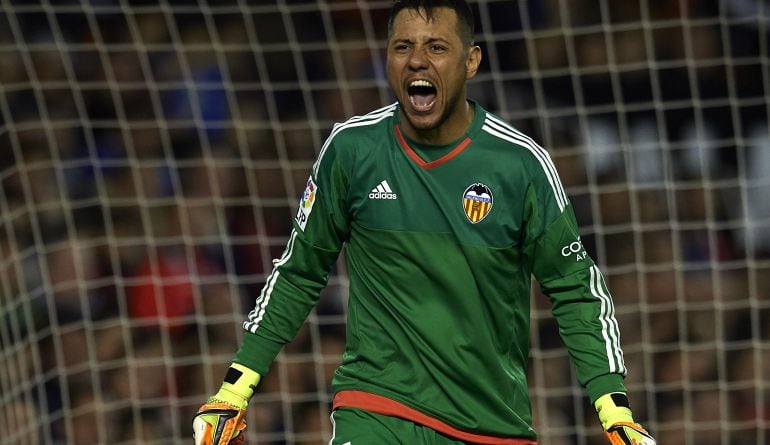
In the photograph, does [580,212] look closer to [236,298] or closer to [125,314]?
[236,298]

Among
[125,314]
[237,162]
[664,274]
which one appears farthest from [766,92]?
[125,314]

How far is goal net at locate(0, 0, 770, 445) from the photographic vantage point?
596cm

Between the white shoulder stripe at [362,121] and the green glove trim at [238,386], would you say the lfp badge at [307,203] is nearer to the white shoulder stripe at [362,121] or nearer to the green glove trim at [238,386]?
the white shoulder stripe at [362,121]

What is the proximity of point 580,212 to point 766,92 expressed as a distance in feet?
2.91

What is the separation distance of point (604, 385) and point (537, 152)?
0.56 meters

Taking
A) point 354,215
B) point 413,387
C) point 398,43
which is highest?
point 398,43

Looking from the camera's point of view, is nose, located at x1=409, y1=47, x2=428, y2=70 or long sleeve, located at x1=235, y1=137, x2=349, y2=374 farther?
long sleeve, located at x1=235, y1=137, x2=349, y2=374

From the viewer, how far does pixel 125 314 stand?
612cm

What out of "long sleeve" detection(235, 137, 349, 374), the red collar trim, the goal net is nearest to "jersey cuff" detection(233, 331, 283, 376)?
"long sleeve" detection(235, 137, 349, 374)

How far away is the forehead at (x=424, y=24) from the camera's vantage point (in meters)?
3.27

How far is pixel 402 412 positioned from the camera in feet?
11.0

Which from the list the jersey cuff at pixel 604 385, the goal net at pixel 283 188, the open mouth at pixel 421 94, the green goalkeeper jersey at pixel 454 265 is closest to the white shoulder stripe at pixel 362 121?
the green goalkeeper jersey at pixel 454 265

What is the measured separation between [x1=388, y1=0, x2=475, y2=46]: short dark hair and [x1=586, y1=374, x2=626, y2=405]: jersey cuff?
0.83m

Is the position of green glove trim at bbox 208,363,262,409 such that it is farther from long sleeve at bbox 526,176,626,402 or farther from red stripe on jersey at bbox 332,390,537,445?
long sleeve at bbox 526,176,626,402
